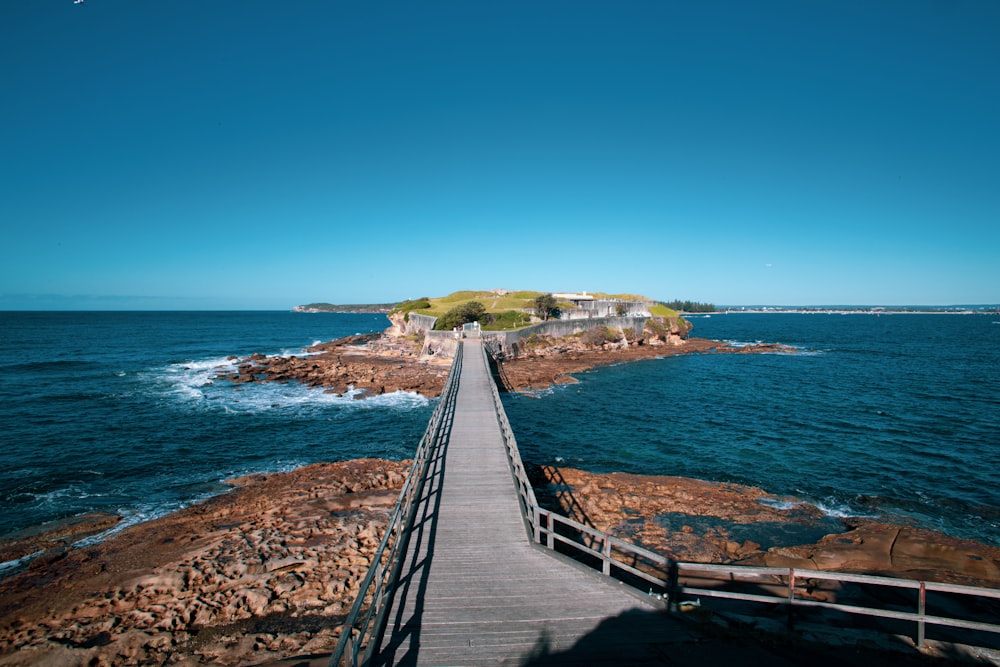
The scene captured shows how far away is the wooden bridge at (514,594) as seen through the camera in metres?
6.07

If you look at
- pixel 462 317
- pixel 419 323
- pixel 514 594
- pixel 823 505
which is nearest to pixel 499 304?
pixel 419 323

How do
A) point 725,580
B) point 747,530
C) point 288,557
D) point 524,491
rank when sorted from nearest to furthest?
point 725,580
point 288,557
point 524,491
point 747,530

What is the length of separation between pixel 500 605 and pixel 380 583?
184 centimetres

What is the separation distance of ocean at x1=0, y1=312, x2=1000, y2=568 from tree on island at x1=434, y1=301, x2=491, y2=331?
56.1 ft

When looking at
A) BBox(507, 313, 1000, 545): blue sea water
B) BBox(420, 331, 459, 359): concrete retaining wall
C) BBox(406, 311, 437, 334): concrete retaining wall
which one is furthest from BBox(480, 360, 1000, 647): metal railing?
BBox(406, 311, 437, 334): concrete retaining wall

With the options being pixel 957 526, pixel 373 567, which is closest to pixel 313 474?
pixel 373 567

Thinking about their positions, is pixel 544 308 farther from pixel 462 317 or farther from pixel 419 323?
pixel 419 323

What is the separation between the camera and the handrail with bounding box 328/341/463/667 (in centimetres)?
548

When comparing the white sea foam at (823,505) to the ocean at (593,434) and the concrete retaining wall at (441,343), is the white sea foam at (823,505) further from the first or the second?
the concrete retaining wall at (441,343)

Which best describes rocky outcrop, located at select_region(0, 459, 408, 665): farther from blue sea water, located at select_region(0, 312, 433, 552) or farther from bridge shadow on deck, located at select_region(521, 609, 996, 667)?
bridge shadow on deck, located at select_region(521, 609, 996, 667)

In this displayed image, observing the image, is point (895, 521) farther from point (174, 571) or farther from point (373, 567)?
point (174, 571)

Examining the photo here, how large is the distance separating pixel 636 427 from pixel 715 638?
1924 centimetres

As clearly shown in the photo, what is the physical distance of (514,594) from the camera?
293 inches

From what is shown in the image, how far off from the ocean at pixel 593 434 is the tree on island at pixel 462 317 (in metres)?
17.1
